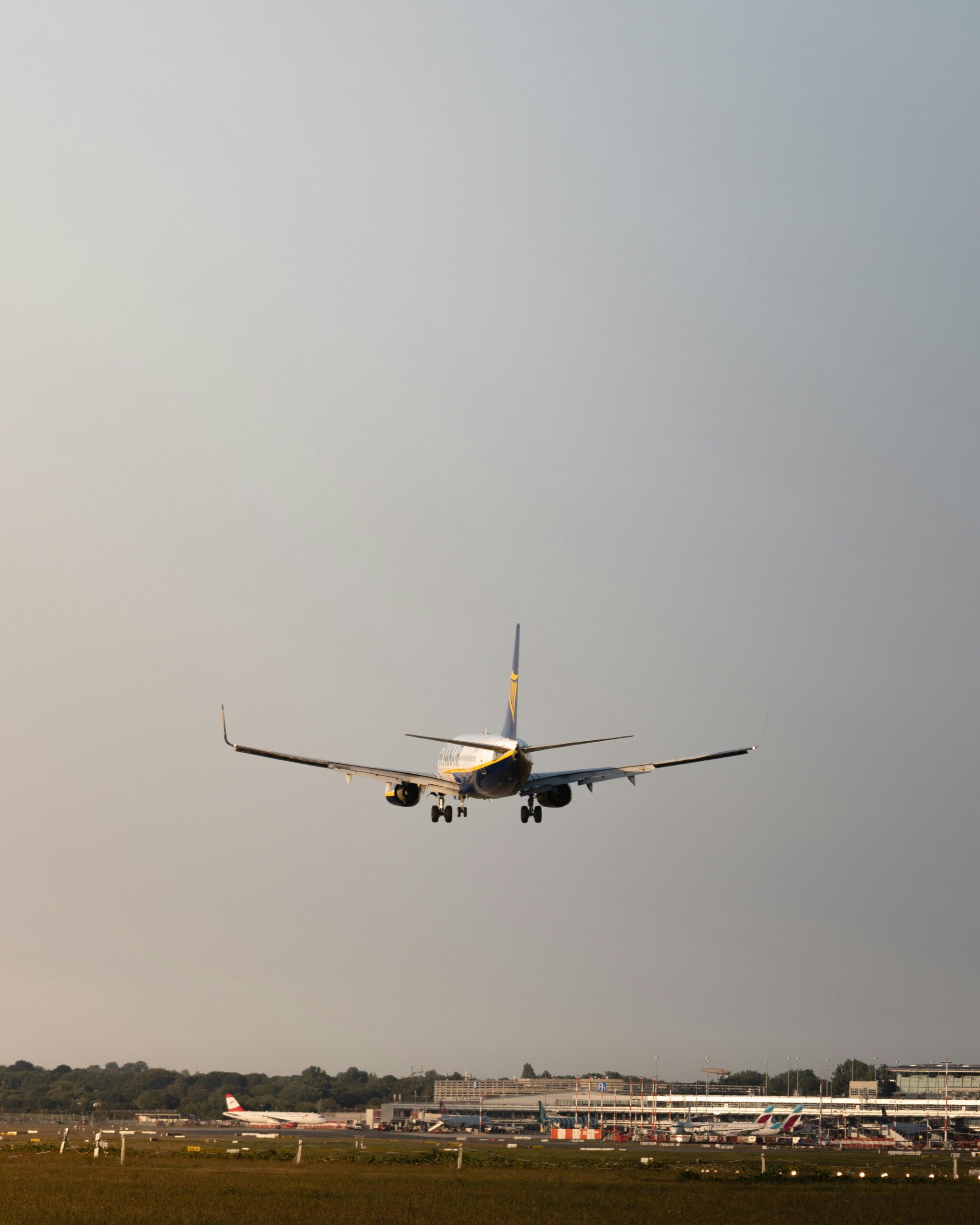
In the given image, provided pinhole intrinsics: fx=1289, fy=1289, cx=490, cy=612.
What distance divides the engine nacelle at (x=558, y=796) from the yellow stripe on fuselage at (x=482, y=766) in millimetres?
4521

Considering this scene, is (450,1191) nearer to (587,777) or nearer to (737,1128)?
(587,777)

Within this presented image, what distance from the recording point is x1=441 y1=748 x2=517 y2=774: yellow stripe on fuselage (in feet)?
212

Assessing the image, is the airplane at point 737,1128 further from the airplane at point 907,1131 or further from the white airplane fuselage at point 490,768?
the white airplane fuselage at point 490,768

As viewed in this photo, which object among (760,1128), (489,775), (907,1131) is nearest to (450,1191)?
(489,775)

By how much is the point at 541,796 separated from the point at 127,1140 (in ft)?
214

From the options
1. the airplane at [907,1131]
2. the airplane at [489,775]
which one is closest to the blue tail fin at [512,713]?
the airplane at [489,775]

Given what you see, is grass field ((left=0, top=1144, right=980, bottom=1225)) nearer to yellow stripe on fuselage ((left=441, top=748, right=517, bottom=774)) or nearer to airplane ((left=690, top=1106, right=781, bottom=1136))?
yellow stripe on fuselage ((left=441, top=748, right=517, bottom=774))

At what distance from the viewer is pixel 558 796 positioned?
6938 cm

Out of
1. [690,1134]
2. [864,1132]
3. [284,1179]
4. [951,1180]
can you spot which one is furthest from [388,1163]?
[864,1132]

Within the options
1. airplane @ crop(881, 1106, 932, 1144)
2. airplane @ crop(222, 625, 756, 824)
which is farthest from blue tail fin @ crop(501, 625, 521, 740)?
airplane @ crop(881, 1106, 932, 1144)

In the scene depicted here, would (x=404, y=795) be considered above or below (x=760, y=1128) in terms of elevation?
above

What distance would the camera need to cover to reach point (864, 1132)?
18725cm

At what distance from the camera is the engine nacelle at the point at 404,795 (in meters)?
72.2

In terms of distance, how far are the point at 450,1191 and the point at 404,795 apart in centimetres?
2112
